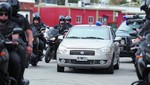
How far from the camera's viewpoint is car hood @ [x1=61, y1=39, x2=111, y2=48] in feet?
50.2

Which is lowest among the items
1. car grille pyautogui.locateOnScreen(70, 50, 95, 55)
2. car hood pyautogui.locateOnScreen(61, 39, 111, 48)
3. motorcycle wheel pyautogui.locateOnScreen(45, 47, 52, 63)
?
motorcycle wheel pyautogui.locateOnScreen(45, 47, 52, 63)

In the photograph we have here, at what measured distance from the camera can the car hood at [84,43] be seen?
15.3 meters

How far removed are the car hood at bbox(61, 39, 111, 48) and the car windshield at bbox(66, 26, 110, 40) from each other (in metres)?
0.42

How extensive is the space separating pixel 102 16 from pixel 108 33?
51.0 meters

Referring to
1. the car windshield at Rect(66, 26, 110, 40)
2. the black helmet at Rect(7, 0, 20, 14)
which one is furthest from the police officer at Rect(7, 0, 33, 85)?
the car windshield at Rect(66, 26, 110, 40)

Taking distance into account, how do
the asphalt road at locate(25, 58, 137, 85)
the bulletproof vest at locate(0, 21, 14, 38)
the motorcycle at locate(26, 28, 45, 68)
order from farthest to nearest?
the motorcycle at locate(26, 28, 45, 68) < the asphalt road at locate(25, 58, 137, 85) < the bulletproof vest at locate(0, 21, 14, 38)

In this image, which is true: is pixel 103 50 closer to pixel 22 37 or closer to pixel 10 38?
pixel 22 37

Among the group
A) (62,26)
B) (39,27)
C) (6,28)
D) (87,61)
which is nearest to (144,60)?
(6,28)

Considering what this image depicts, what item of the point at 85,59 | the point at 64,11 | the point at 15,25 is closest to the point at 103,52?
the point at 85,59

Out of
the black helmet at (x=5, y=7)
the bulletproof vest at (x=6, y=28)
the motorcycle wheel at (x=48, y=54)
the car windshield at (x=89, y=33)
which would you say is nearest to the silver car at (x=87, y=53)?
the car windshield at (x=89, y=33)

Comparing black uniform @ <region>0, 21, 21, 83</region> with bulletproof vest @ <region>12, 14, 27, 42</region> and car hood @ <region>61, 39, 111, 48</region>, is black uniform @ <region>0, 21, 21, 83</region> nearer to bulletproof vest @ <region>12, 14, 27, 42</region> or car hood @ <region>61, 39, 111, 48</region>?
bulletproof vest @ <region>12, 14, 27, 42</region>

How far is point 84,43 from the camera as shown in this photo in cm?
1558

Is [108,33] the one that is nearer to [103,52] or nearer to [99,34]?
[99,34]

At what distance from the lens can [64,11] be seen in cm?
6166
